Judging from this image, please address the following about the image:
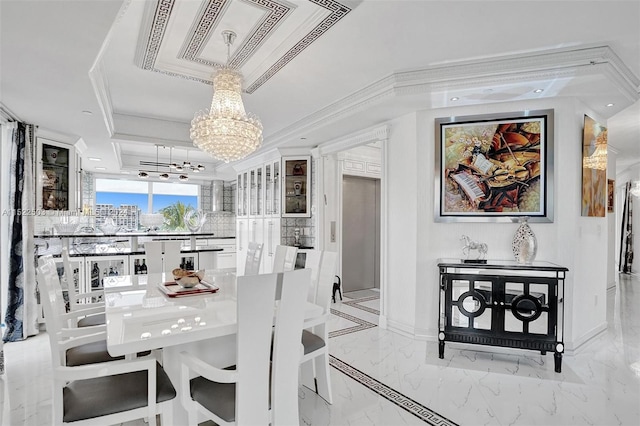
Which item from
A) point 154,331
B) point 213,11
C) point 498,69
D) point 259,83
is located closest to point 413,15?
point 498,69

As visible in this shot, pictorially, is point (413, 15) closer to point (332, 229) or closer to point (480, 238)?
point (480, 238)

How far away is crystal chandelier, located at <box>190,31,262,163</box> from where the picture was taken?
281 cm

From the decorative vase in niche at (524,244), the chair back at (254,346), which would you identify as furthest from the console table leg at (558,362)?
the chair back at (254,346)

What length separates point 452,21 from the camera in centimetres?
235

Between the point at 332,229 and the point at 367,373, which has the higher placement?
the point at 332,229

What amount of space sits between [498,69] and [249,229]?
492cm

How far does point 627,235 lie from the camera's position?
7.93 m

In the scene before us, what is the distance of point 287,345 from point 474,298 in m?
2.09

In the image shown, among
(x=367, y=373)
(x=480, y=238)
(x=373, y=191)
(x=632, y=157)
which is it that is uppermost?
(x=632, y=157)

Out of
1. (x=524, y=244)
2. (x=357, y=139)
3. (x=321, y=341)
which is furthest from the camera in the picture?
(x=357, y=139)

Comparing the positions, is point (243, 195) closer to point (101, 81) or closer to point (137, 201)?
point (137, 201)

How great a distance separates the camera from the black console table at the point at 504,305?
9.51 ft

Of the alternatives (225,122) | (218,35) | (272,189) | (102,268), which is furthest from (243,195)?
(218,35)

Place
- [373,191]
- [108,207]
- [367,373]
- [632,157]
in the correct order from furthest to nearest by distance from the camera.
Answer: [108,207] → [632,157] → [373,191] → [367,373]
